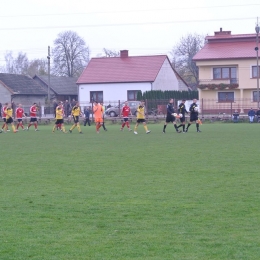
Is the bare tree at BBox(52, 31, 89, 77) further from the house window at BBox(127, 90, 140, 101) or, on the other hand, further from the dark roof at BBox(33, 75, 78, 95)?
the house window at BBox(127, 90, 140, 101)

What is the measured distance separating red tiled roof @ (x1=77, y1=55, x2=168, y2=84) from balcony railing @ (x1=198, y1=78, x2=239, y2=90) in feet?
19.5

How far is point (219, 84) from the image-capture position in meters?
65.1

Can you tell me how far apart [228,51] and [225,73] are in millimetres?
2433

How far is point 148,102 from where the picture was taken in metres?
54.8

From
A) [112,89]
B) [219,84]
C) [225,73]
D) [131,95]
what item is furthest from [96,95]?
[225,73]

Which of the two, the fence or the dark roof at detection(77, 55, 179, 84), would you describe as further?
the dark roof at detection(77, 55, 179, 84)

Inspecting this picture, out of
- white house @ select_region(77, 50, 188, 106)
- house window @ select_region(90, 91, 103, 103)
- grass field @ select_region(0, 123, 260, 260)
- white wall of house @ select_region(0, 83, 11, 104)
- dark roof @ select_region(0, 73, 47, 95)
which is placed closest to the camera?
grass field @ select_region(0, 123, 260, 260)

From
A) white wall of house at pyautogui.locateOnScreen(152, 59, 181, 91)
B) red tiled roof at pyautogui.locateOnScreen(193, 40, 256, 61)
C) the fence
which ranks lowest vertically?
the fence

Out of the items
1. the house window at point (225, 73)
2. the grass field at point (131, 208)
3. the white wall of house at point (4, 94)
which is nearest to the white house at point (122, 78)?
the house window at point (225, 73)

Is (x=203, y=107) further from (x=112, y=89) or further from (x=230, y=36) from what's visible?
(x=112, y=89)

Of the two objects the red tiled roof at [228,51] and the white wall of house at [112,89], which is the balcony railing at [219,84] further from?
the white wall of house at [112,89]

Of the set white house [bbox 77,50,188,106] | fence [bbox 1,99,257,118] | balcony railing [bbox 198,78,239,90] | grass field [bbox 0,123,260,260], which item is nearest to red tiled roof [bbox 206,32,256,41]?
balcony railing [bbox 198,78,239,90]

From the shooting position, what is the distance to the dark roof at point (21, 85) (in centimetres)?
7706

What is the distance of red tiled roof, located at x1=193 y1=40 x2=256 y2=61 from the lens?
65.2m
